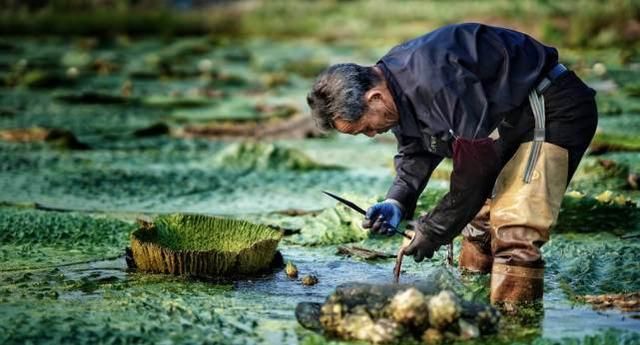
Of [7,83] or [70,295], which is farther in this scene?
[7,83]

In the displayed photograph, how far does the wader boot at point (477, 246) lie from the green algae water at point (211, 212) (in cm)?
14

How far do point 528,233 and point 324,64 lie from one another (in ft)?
34.5

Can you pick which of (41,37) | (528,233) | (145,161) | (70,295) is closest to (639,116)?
(145,161)

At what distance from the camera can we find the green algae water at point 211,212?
3.51 meters

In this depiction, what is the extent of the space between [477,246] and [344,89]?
993 millimetres

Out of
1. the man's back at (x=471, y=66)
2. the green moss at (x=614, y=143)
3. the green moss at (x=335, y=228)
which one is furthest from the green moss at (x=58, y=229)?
the green moss at (x=614, y=143)

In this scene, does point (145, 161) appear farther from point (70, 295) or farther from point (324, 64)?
point (324, 64)

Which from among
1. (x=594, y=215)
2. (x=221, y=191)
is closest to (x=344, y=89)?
(x=594, y=215)

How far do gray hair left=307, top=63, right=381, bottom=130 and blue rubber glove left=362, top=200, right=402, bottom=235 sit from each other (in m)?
0.39

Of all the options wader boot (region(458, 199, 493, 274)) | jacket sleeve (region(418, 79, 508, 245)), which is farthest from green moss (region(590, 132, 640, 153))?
jacket sleeve (region(418, 79, 508, 245))

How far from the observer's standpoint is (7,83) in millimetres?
11758

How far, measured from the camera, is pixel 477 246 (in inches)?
167

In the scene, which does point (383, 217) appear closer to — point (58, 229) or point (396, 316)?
point (396, 316)

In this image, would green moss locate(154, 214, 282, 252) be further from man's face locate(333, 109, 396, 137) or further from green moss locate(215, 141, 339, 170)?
green moss locate(215, 141, 339, 170)
